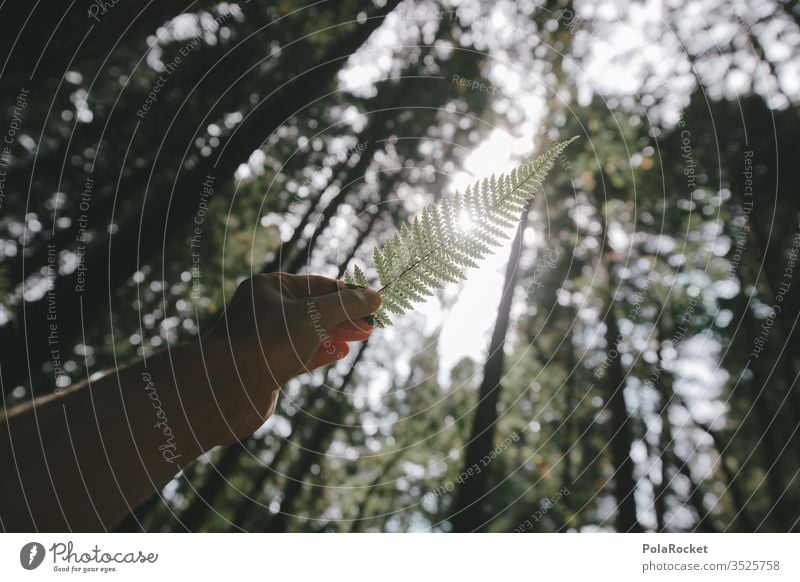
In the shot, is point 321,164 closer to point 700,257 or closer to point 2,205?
point 2,205

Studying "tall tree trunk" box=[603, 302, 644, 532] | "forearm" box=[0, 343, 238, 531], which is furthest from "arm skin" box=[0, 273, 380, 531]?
"tall tree trunk" box=[603, 302, 644, 532]

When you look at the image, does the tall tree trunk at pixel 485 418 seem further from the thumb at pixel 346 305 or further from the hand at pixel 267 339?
the thumb at pixel 346 305

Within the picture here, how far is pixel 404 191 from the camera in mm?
9516

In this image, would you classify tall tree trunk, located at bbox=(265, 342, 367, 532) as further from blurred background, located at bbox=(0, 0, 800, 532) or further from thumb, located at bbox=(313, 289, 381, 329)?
thumb, located at bbox=(313, 289, 381, 329)

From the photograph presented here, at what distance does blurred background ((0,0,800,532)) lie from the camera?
19.1ft

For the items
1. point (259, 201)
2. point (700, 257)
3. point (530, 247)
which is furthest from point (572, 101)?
point (259, 201)

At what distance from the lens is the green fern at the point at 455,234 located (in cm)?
125

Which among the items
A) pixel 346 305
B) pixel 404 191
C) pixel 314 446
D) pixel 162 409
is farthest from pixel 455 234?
pixel 314 446

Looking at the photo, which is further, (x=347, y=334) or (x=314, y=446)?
(x=314, y=446)

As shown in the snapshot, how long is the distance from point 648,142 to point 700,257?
288 centimetres

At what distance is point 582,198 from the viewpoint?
8.66 meters
